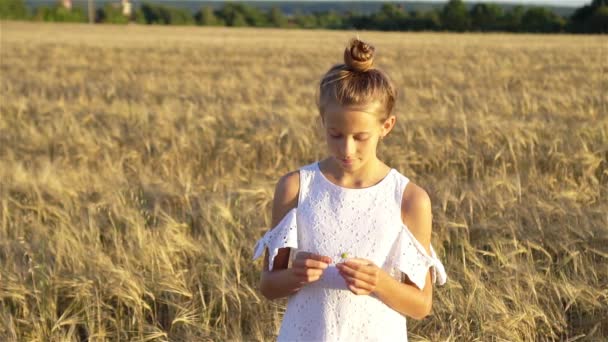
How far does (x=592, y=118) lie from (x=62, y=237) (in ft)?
15.6

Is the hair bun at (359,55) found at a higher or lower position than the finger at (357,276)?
higher

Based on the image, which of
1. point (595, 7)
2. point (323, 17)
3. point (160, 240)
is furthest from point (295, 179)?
point (323, 17)

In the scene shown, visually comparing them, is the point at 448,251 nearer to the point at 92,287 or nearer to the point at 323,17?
the point at 92,287

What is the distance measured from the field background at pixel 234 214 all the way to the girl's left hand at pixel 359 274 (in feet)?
3.42

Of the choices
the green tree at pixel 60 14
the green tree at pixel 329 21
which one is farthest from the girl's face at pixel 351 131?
the green tree at pixel 329 21

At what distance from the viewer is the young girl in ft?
5.26

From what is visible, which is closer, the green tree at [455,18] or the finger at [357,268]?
the finger at [357,268]

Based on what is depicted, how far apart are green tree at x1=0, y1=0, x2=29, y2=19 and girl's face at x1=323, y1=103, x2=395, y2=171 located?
197 feet

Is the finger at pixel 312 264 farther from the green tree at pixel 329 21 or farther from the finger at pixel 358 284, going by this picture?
the green tree at pixel 329 21

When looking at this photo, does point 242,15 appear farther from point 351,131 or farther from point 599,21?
point 351,131

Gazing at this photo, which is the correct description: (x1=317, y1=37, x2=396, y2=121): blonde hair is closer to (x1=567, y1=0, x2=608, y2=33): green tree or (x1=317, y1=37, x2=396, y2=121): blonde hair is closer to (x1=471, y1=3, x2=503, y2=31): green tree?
(x1=567, y1=0, x2=608, y2=33): green tree

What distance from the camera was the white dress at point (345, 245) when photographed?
1.65 m

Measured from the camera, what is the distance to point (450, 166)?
5.02 meters

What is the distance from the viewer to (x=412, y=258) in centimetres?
166
